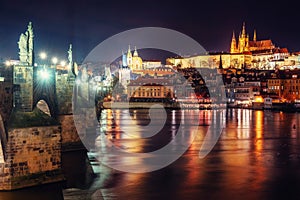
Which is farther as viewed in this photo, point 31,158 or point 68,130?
point 68,130

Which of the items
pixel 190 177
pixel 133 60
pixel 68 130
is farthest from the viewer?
pixel 133 60

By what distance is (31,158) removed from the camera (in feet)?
45.4

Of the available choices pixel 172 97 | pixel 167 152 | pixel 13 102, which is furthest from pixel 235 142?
pixel 172 97

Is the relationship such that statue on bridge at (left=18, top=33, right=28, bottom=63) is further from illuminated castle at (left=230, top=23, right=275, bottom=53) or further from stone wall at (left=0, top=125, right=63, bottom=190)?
A: illuminated castle at (left=230, top=23, right=275, bottom=53)

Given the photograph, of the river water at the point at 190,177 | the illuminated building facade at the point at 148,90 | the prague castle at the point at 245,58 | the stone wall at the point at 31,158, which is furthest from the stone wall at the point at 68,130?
the prague castle at the point at 245,58

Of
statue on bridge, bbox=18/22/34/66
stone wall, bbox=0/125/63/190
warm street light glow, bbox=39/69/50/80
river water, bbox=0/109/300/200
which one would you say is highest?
statue on bridge, bbox=18/22/34/66

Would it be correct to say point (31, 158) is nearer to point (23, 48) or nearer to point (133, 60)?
point (23, 48)

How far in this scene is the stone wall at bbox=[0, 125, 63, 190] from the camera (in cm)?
1337

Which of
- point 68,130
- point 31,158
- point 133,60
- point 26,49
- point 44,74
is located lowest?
point 31,158

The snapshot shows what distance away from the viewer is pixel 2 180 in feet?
43.7

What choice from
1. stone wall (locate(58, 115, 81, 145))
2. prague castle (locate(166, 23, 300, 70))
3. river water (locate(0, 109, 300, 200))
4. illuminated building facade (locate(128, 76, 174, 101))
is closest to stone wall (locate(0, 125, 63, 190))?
river water (locate(0, 109, 300, 200))

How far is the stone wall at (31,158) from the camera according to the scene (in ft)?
43.9

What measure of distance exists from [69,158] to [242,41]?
6212 inches

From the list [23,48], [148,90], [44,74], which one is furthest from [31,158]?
[148,90]
